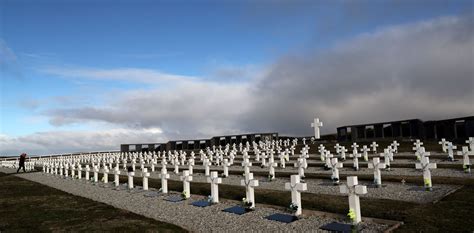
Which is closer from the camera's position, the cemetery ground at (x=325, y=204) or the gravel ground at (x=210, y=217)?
the cemetery ground at (x=325, y=204)

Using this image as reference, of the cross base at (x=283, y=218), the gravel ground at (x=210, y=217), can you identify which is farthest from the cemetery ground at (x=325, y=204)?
the cross base at (x=283, y=218)

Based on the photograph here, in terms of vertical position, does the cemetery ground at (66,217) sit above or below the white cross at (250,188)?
Result: below

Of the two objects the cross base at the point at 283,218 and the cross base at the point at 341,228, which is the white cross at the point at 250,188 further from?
the cross base at the point at 341,228

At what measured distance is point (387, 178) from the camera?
1463cm

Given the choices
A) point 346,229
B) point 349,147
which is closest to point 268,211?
point 346,229

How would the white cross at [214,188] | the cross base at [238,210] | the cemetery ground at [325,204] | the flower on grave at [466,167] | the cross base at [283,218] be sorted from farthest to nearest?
the flower on grave at [466,167] < the white cross at [214,188] < the cross base at [238,210] < the cross base at [283,218] < the cemetery ground at [325,204]

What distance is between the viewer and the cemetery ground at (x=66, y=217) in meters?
9.24

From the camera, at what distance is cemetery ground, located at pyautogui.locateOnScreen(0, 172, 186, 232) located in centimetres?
924

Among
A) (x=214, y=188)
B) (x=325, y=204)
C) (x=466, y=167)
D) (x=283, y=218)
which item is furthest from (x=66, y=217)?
(x=466, y=167)

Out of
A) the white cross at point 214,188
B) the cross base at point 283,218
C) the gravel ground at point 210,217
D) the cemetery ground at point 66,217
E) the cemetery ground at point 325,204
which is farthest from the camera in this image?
the white cross at point 214,188

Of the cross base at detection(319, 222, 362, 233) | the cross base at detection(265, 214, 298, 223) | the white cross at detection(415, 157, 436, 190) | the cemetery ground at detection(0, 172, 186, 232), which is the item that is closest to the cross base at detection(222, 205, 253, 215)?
the cross base at detection(265, 214, 298, 223)

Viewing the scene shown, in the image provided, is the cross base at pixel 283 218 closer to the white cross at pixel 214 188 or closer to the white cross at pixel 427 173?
the white cross at pixel 214 188

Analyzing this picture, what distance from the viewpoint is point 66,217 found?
10781 millimetres

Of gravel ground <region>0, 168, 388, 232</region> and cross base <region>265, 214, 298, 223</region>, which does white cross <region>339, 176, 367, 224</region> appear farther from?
cross base <region>265, 214, 298, 223</region>
